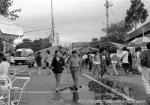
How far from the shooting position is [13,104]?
32.7 feet

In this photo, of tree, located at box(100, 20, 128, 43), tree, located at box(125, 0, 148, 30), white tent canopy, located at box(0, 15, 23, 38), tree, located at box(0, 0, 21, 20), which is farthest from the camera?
tree, located at box(125, 0, 148, 30)

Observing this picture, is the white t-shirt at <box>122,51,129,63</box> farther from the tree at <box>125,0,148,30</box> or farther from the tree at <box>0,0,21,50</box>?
the tree at <box>125,0,148,30</box>

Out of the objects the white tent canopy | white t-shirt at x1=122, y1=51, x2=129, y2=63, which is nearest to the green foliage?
white t-shirt at x1=122, y1=51, x2=129, y2=63

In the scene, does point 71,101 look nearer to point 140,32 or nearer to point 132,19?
point 140,32

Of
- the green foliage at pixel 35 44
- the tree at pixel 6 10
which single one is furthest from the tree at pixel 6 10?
A: the green foliage at pixel 35 44

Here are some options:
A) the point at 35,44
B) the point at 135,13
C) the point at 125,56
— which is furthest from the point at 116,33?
the point at 35,44

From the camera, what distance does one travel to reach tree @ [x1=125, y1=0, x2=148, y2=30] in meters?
67.5

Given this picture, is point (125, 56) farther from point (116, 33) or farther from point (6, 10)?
point (116, 33)

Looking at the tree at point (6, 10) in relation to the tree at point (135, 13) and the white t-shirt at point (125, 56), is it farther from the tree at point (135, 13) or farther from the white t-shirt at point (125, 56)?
the tree at point (135, 13)

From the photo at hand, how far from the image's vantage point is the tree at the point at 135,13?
67500mm

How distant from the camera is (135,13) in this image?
6731 centimetres

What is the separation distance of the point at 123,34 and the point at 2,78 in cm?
5248

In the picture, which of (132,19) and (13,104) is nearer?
(13,104)

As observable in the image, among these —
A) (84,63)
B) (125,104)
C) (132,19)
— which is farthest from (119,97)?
(132,19)
